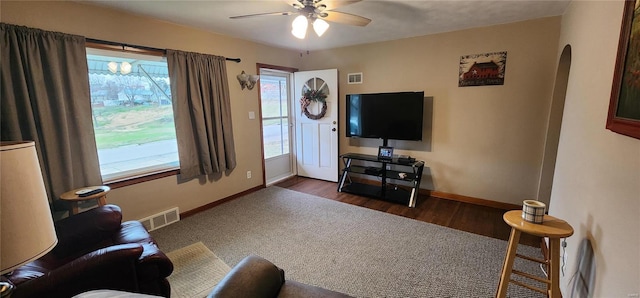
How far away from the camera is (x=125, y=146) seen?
2832 millimetres

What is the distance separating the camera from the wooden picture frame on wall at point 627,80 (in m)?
1.01

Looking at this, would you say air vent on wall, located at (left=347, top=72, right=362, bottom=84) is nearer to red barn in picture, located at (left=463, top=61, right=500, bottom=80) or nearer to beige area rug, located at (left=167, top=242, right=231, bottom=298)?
red barn in picture, located at (left=463, top=61, right=500, bottom=80)

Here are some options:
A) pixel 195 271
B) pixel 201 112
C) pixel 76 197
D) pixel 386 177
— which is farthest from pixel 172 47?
pixel 386 177

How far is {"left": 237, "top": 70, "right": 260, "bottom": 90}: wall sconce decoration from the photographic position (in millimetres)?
3705

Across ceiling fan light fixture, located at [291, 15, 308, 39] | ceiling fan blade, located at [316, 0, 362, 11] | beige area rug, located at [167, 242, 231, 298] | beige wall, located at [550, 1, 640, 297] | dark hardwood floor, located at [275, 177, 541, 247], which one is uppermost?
ceiling fan blade, located at [316, 0, 362, 11]

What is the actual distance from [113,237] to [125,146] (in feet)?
4.19

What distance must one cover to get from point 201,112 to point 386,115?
2476mm

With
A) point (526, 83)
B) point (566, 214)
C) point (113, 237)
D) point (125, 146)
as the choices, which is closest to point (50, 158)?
point (125, 146)

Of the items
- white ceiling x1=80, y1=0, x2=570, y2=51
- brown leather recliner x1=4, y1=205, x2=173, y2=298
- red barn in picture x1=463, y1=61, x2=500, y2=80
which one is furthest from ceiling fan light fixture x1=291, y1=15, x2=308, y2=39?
red barn in picture x1=463, y1=61, x2=500, y2=80

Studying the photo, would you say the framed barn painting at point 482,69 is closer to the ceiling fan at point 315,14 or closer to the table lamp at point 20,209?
the ceiling fan at point 315,14

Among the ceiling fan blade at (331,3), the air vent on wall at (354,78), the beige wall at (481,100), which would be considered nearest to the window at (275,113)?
the air vent on wall at (354,78)

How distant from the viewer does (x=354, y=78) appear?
4.31 m

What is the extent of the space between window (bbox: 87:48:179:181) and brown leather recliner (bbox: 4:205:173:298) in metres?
0.99

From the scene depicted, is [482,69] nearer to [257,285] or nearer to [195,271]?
[257,285]
